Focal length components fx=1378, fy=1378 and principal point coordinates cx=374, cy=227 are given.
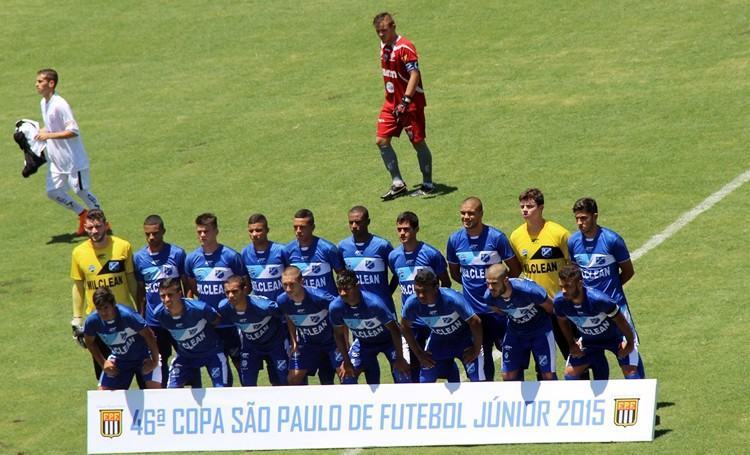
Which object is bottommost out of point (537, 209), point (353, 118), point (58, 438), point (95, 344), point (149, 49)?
point (58, 438)

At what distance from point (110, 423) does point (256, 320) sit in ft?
5.59

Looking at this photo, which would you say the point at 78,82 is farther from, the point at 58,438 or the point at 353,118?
the point at 58,438

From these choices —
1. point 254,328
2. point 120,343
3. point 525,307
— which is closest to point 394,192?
point 254,328

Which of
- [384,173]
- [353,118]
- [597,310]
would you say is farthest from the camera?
[353,118]

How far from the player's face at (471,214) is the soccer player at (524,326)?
62cm

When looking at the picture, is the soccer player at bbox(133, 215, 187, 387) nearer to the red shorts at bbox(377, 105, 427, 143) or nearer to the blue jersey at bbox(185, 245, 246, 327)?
the blue jersey at bbox(185, 245, 246, 327)

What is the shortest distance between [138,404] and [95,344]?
3.19 feet

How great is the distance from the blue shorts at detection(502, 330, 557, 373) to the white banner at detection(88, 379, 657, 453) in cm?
78

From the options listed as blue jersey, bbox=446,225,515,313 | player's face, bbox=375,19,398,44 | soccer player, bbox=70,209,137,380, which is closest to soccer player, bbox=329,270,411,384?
blue jersey, bbox=446,225,515,313

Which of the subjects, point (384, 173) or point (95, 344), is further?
point (384, 173)

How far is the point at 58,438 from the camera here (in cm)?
1325

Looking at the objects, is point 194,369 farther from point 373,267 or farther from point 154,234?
point 373,267

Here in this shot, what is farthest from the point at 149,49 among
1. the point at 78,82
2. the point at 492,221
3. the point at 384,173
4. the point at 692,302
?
the point at 692,302

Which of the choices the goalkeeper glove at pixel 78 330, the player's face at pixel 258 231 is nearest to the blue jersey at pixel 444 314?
the player's face at pixel 258 231
